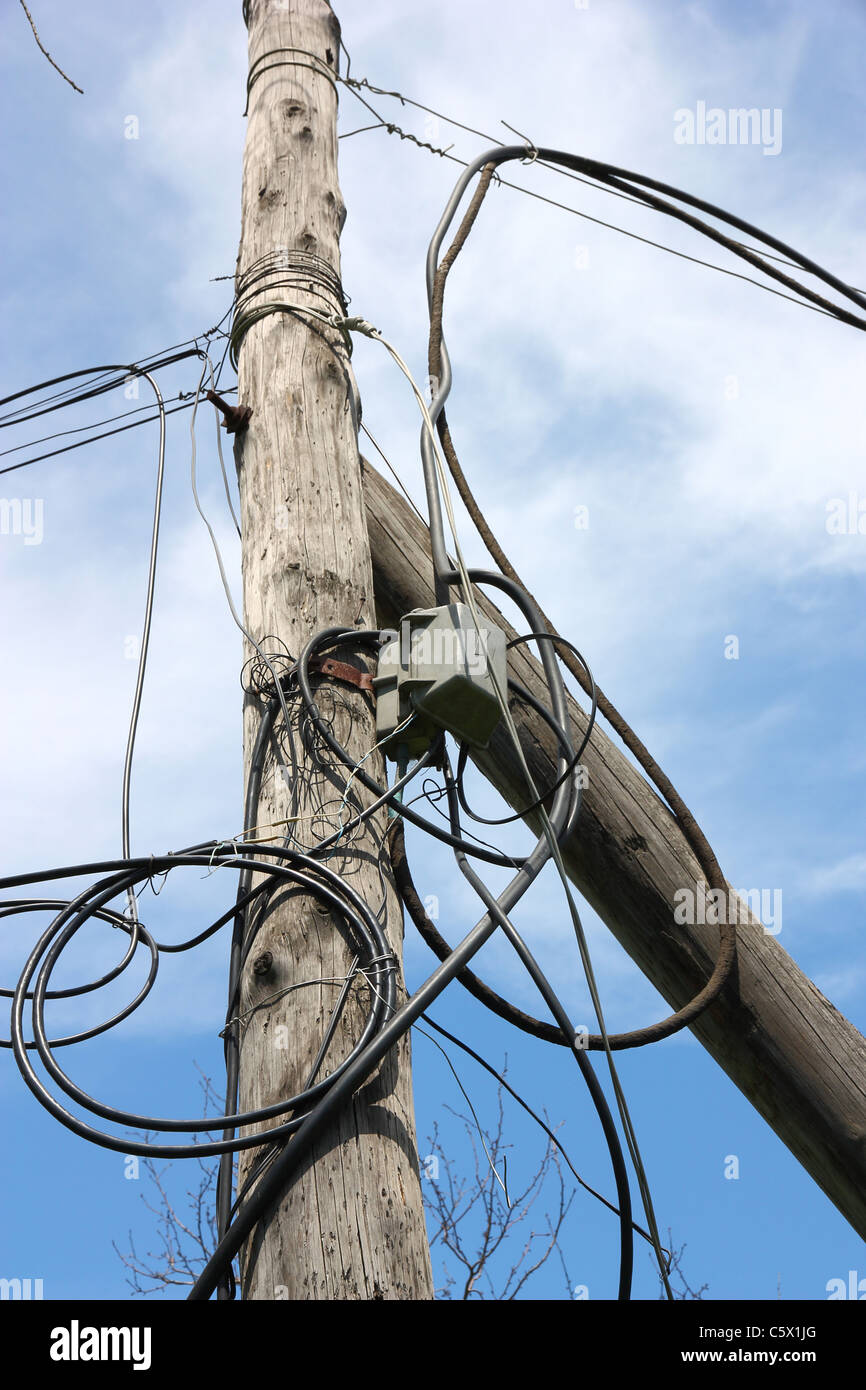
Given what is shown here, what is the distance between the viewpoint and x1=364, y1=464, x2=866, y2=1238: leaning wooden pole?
105 inches

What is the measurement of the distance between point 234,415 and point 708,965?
1.85 m

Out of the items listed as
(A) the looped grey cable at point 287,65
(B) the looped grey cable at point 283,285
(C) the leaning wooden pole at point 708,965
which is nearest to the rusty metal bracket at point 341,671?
(C) the leaning wooden pole at point 708,965

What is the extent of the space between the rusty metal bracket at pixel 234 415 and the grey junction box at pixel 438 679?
0.79m

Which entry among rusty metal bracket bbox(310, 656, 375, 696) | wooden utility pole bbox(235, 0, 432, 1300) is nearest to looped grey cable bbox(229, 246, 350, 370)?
wooden utility pole bbox(235, 0, 432, 1300)

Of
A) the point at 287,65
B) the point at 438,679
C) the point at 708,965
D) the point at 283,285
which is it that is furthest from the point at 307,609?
the point at 287,65

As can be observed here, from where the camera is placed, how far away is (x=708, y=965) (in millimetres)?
2756

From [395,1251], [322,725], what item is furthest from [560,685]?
[395,1251]

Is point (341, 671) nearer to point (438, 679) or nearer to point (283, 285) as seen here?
point (438, 679)

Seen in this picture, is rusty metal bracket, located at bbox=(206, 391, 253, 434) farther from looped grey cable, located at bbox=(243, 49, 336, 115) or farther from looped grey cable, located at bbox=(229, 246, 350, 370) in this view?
looped grey cable, located at bbox=(243, 49, 336, 115)

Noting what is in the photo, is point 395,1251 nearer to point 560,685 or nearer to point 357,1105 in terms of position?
point 357,1105

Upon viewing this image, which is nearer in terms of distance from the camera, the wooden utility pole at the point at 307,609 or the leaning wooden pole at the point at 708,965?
the wooden utility pole at the point at 307,609

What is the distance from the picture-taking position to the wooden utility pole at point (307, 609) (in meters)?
1.70

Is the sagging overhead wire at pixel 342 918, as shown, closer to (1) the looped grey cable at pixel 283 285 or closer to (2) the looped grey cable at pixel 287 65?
(1) the looped grey cable at pixel 283 285
